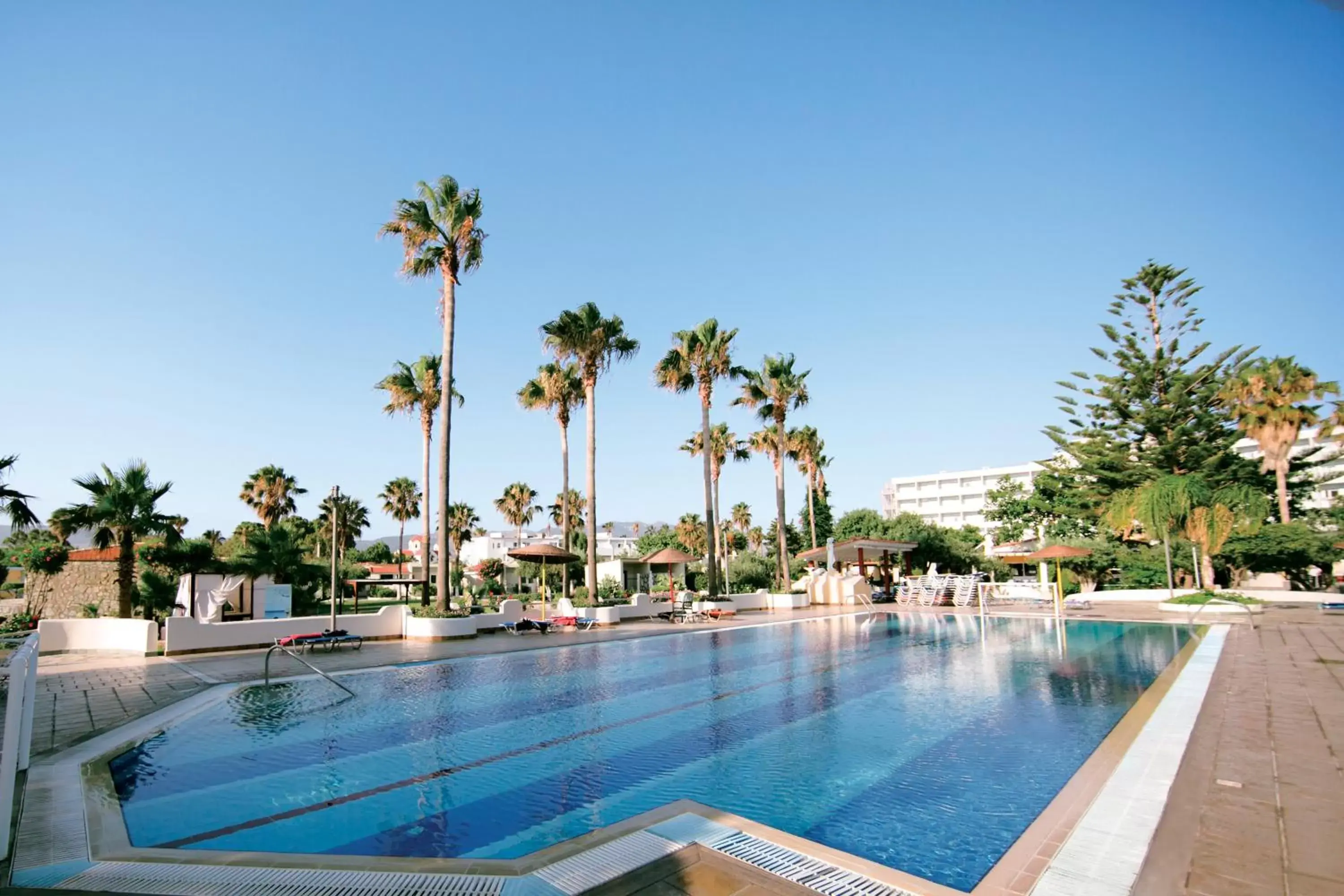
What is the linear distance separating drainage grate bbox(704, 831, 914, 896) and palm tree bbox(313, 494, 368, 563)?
131 ft

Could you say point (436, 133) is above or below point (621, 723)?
above

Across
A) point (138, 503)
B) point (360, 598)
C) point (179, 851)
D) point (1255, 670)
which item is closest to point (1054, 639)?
point (1255, 670)

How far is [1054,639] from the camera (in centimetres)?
1518

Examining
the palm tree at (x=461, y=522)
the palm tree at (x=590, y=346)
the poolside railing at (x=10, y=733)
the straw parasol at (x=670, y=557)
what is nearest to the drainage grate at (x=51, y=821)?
the poolside railing at (x=10, y=733)

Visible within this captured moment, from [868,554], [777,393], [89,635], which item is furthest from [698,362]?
[89,635]

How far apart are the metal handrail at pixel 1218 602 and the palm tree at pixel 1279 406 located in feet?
56.1

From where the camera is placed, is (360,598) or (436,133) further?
(360,598)

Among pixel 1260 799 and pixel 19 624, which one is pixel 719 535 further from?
pixel 1260 799

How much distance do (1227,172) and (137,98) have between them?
23.4 metres

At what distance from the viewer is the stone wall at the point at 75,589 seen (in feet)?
71.9

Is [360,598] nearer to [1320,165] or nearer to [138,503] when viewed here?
[138,503]

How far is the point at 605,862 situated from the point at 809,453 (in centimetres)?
4059

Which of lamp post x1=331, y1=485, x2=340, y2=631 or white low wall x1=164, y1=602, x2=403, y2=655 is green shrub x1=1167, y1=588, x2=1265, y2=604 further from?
lamp post x1=331, y1=485, x2=340, y2=631

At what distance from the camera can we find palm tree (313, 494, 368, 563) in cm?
4044
